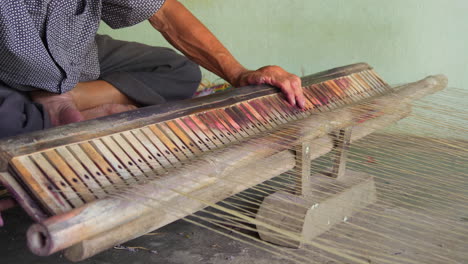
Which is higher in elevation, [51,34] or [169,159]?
[51,34]

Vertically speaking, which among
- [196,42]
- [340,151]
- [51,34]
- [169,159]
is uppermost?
[51,34]

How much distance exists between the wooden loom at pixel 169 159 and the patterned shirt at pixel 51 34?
0.53m

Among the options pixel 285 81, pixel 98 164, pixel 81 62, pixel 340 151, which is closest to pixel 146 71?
pixel 81 62

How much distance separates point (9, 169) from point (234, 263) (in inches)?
42.2

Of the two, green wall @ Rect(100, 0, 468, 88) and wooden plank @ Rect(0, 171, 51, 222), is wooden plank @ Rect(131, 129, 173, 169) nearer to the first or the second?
wooden plank @ Rect(0, 171, 51, 222)

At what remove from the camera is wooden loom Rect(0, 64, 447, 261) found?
1.09 m

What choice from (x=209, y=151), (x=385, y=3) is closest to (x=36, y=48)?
(x=209, y=151)

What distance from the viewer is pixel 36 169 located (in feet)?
3.68

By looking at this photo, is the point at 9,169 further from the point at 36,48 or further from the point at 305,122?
the point at 305,122

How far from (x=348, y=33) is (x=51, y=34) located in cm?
235

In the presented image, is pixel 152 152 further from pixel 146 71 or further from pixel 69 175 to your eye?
pixel 146 71

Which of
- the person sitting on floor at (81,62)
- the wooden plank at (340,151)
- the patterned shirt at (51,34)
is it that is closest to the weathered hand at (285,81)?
the person sitting on floor at (81,62)

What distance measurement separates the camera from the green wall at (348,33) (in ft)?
11.2

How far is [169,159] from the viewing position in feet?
4.58
